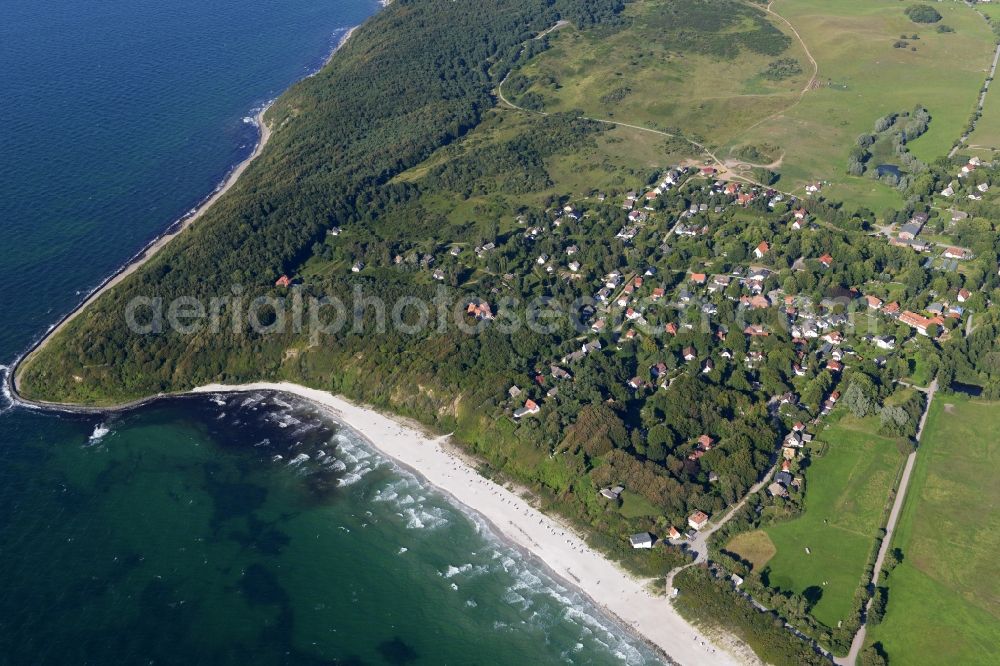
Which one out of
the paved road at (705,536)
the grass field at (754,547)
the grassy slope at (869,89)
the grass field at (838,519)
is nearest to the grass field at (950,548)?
the grass field at (838,519)

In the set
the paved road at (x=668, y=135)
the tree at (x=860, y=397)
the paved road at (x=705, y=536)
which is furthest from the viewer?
the paved road at (x=668, y=135)

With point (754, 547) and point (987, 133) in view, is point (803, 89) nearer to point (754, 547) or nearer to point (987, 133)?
point (987, 133)

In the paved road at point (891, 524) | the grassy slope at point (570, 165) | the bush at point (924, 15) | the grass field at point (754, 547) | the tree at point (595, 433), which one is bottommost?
the paved road at point (891, 524)

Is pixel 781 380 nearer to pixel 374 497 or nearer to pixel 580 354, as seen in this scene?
pixel 580 354

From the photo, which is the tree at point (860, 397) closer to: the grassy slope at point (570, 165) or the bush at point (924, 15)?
the grassy slope at point (570, 165)

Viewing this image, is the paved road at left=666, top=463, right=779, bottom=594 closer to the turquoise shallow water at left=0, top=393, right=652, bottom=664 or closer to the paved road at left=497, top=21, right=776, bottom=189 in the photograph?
the turquoise shallow water at left=0, top=393, right=652, bottom=664

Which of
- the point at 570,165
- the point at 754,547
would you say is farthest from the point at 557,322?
the point at 570,165

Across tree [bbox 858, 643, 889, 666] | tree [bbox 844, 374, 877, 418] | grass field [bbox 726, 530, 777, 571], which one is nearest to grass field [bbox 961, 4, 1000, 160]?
tree [bbox 844, 374, 877, 418]
